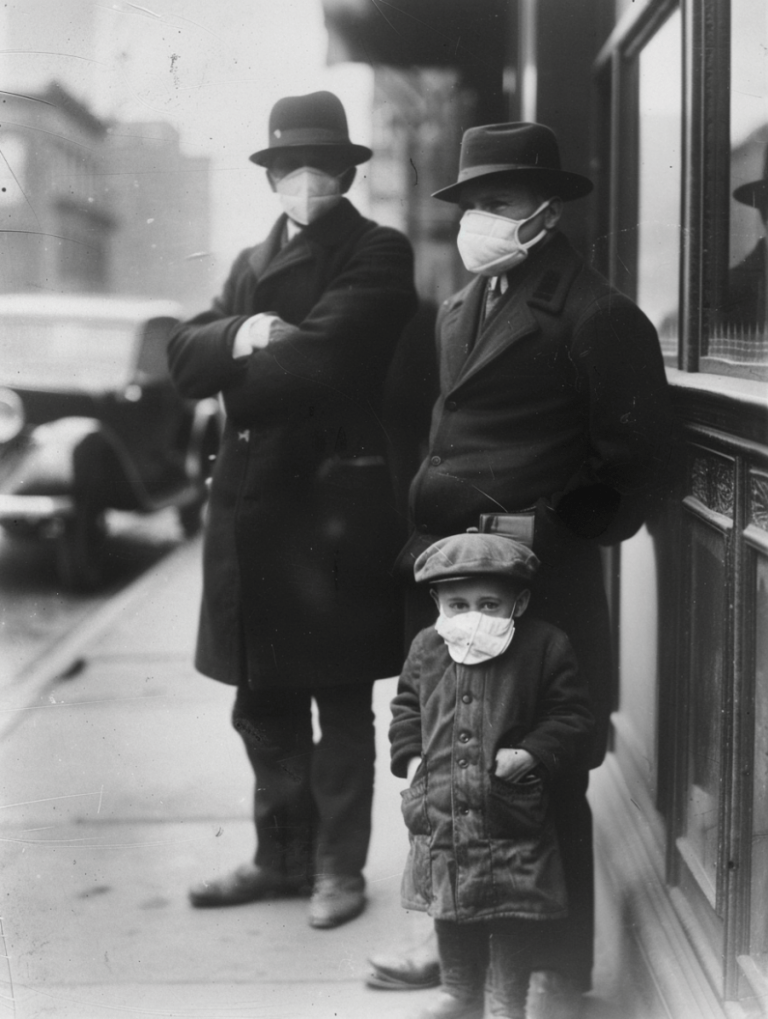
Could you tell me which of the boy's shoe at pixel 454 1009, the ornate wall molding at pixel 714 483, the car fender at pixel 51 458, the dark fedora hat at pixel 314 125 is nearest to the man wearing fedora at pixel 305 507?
the dark fedora hat at pixel 314 125

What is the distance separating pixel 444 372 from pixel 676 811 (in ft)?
4.06

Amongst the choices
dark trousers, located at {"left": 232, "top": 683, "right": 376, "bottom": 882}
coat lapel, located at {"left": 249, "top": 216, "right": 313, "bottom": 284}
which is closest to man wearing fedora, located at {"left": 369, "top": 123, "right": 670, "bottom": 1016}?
coat lapel, located at {"left": 249, "top": 216, "right": 313, "bottom": 284}

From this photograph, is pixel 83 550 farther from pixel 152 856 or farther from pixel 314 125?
pixel 314 125

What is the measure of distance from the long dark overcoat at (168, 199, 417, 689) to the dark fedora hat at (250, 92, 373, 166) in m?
0.15

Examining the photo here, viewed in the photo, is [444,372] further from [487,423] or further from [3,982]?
[3,982]

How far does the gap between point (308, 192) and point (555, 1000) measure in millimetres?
2044

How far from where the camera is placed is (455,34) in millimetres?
2826

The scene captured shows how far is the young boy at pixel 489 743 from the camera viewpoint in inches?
101

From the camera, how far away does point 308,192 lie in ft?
9.68

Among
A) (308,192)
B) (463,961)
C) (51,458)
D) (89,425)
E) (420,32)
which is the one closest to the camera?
(463,961)

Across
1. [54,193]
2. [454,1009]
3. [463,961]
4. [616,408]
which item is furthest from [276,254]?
[454,1009]

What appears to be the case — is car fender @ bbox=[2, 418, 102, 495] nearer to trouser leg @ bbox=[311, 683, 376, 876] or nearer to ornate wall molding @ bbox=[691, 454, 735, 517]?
trouser leg @ bbox=[311, 683, 376, 876]

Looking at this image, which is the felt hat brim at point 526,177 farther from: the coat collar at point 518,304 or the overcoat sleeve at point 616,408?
the overcoat sleeve at point 616,408

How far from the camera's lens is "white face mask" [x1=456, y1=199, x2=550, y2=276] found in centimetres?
266
